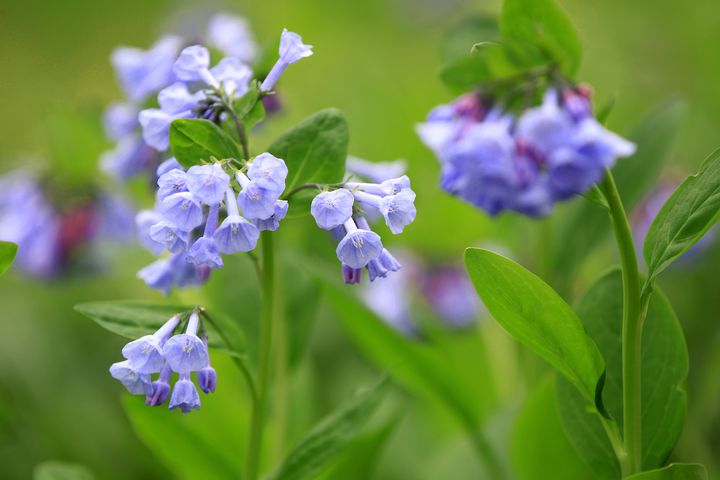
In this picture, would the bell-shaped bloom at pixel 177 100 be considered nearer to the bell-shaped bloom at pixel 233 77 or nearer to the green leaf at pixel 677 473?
the bell-shaped bloom at pixel 233 77

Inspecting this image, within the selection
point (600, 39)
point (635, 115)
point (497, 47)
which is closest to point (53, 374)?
point (497, 47)

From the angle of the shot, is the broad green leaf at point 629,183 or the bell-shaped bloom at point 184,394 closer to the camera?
the bell-shaped bloom at point 184,394

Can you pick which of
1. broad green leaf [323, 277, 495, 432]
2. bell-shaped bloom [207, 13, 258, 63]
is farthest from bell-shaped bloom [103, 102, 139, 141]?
broad green leaf [323, 277, 495, 432]

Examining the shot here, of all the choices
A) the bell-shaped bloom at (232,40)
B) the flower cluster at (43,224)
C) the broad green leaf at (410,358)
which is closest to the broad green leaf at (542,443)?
the broad green leaf at (410,358)

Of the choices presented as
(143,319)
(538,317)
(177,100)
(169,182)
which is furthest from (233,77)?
(538,317)

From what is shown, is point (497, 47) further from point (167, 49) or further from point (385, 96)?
point (385, 96)

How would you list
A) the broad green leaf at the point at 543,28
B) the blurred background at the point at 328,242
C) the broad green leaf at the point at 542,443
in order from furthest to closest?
the blurred background at the point at 328,242 < the broad green leaf at the point at 542,443 < the broad green leaf at the point at 543,28
